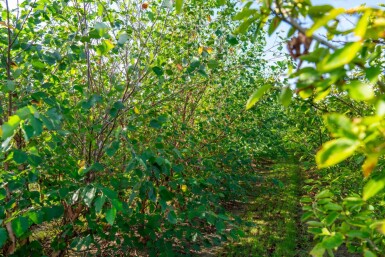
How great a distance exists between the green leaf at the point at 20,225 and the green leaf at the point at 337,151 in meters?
1.85

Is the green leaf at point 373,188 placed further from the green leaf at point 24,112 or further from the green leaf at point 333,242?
the green leaf at point 24,112

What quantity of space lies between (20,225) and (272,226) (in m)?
5.68

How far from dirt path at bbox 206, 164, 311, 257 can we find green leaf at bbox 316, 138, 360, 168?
356 centimetres

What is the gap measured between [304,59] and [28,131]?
1.24 m

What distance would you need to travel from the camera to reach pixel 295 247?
586 cm

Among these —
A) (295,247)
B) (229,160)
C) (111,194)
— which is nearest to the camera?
(111,194)

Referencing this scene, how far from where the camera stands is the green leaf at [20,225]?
203 cm

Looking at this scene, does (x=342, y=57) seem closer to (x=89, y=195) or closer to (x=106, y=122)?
(x=89, y=195)

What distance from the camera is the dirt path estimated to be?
562 cm

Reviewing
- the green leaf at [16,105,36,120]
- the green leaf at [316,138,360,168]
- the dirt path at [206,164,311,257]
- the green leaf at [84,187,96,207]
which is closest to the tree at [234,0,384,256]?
the green leaf at [316,138,360,168]

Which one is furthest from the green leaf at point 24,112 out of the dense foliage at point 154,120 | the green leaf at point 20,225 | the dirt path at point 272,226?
the dirt path at point 272,226

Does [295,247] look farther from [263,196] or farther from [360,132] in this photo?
[360,132]

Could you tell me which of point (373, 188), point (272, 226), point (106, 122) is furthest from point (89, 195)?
point (272, 226)

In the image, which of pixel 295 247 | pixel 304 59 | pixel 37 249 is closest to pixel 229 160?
pixel 295 247
